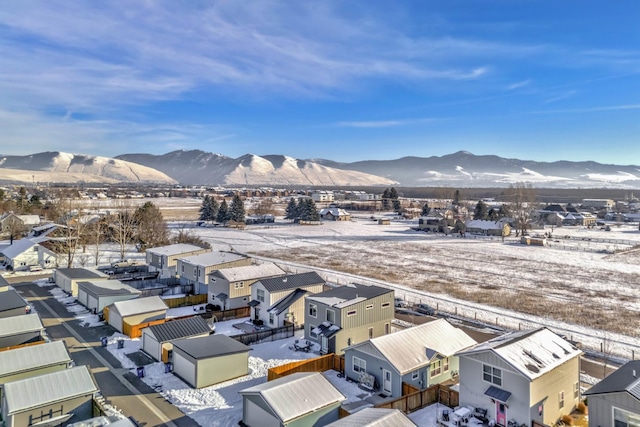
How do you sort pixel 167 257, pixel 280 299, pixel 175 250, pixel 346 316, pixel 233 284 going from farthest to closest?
1. pixel 175 250
2. pixel 167 257
3. pixel 233 284
4. pixel 280 299
5. pixel 346 316

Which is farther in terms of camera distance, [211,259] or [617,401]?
[211,259]

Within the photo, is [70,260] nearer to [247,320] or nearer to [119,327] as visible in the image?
[119,327]

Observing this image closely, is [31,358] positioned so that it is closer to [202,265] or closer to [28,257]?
[202,265]

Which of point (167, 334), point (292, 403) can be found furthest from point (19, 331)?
point (292, 403)

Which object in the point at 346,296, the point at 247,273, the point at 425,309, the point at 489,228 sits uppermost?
the point at 346,296

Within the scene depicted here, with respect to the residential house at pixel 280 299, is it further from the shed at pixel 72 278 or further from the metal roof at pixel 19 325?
the shed at pixel 72 278

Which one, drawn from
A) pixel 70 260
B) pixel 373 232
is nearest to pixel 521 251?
pixel 373 232

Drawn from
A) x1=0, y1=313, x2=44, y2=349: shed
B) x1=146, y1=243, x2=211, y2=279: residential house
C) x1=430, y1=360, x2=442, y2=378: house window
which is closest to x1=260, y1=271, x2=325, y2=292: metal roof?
x1=430, y1=360, x2=442, y2=378: house window
